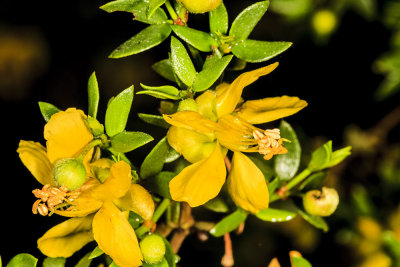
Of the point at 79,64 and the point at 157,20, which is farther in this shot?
the point at 79,64

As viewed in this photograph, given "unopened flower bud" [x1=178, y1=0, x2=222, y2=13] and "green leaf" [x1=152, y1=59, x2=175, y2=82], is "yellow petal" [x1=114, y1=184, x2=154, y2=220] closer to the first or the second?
"green leaf" [x1=152, y1=59, x2=175, y2=82]

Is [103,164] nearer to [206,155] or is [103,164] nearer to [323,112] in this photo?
[206,155]

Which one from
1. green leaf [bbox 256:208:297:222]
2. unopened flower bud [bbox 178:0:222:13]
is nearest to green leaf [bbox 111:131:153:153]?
unopened flower bud [bbox 178:0:222:13]

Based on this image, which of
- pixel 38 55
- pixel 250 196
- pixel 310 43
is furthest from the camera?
pixel 38 55

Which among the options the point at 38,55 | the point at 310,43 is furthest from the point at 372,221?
the point at 38,55

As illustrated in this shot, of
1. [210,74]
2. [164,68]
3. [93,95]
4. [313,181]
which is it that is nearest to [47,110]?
[93,95]

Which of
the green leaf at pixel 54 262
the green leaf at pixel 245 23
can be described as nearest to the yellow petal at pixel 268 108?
the green leaf at pixel 245 23
